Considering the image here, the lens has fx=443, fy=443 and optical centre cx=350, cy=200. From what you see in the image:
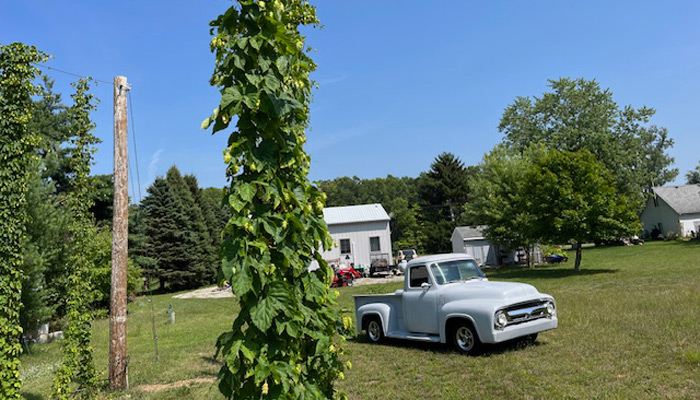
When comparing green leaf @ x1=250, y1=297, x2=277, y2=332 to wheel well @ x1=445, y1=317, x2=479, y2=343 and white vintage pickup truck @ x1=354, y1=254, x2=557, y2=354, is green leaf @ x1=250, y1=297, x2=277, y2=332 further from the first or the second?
wheel well @ x1=445, y1=317, x2=479, y2=343

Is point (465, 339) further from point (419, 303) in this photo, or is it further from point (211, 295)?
point (211, 295)

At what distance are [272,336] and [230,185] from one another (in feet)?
3.06

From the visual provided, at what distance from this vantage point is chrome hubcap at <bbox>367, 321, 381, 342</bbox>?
10.3m

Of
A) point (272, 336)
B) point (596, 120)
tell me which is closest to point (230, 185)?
point (272, 336)

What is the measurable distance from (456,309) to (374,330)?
2.72 m

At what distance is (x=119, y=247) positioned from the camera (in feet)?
26.2

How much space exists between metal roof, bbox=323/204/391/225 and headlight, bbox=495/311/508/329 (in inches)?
1116

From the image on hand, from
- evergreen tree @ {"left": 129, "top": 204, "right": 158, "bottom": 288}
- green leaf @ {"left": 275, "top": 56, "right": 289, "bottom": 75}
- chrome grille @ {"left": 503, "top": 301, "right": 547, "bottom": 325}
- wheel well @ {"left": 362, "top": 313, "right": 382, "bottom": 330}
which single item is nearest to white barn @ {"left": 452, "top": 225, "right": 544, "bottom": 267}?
evergreen tree @ {"left": 129, "top": 204, "right": 158, "bottom": 288}

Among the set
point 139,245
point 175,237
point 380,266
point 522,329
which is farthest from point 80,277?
point 175,237

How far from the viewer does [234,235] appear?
259cm

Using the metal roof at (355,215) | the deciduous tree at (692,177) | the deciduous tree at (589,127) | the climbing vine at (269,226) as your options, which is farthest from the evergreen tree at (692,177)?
the climbing vine at (269,226)

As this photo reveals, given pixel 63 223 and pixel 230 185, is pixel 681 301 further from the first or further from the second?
pixel 63 223

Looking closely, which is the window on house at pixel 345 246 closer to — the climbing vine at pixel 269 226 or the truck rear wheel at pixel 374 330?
the truck rear wheel at pixel 374 330

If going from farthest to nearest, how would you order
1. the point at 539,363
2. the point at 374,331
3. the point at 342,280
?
the point at 342,280 → the point at 374,331 → the point at 539,363
